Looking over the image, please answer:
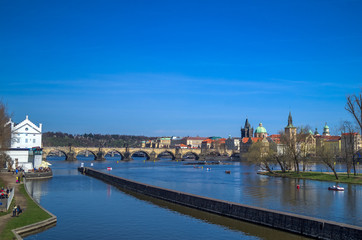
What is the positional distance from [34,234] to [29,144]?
206 ft

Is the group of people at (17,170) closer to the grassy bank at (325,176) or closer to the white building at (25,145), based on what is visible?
the white building at (25,145)

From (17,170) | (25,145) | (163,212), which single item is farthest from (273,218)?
(25,145)

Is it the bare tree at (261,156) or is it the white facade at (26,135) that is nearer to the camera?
the white facade at (26,135)

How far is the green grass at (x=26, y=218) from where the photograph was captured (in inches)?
1045

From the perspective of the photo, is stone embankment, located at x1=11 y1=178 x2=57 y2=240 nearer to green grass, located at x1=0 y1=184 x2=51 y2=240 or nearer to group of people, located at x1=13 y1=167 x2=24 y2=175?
green grass, located at x1=0 y1=184 x2=51 y2=240

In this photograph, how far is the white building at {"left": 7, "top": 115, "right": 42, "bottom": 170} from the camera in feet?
270

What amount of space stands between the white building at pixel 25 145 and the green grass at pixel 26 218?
4636 cm

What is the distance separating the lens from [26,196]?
149 ft

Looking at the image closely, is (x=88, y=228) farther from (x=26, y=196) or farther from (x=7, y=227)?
(x=26, y=196)

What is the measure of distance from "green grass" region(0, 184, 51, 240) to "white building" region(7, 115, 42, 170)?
1825 inches

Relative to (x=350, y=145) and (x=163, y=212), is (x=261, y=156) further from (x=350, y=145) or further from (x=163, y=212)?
(x=163, y=212)

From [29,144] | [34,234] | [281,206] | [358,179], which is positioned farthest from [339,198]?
[29,144]

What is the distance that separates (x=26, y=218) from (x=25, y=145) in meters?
59.6

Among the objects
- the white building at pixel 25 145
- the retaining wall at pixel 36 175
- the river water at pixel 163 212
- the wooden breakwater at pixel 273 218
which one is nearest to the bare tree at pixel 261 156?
the river water at pixel 163 212
